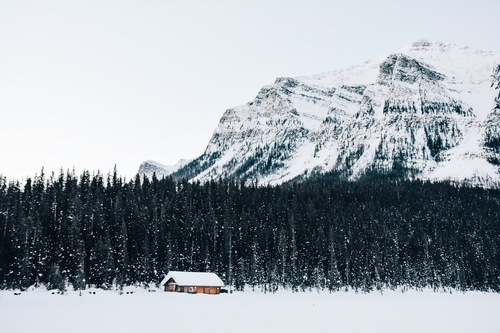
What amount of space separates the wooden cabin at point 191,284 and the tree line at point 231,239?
787cm

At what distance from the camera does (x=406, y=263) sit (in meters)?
125

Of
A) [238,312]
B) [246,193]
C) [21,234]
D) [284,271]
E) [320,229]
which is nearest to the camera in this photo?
[238,312]

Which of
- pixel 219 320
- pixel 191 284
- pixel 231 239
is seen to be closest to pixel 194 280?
pixel 191 284

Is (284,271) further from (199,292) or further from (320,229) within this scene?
(199,292)

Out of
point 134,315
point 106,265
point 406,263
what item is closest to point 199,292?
point 106,265

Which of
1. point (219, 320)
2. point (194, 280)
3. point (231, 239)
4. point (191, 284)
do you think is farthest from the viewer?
point (231, 239)

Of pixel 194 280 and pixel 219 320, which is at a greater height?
pixel 194 280

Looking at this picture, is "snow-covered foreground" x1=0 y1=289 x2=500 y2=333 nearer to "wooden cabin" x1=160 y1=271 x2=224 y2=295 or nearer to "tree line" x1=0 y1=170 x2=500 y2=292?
"wooden cabin" x1=160 y1=271 x2=224 y2=295

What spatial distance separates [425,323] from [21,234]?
73.5 metres

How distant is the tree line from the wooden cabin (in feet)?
25.8

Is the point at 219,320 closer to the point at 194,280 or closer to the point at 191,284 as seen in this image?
the point at 191,284

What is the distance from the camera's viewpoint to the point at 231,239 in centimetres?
11344

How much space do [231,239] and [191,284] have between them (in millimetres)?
28100

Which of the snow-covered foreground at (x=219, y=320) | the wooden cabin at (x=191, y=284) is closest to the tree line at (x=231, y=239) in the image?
the wooden cabin at (x=191, y=284)
